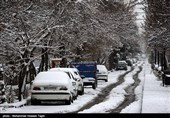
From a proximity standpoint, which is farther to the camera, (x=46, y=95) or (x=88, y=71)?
(x=88, y=71)

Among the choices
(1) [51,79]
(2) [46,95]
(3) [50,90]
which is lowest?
(2) [46,95]

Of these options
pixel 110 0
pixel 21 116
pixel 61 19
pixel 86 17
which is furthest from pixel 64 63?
pixel 21 116

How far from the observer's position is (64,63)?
38.2 m

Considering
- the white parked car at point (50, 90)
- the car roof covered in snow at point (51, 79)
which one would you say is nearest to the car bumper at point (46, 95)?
the white parked car at point (50, 90)

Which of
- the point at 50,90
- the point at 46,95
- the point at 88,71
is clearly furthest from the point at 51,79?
the point at 88,71

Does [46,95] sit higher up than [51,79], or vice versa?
[51,79]

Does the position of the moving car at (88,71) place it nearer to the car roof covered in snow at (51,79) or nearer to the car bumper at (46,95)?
the car roof covered in snow at (51,79)

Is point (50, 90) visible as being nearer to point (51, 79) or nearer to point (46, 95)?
point (46, 95)

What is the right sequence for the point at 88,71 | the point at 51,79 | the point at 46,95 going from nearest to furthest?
the point at 46,95
the point at 51,79
the point at 88,71

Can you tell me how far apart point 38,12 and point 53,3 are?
273 cm

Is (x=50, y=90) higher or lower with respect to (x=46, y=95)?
higher

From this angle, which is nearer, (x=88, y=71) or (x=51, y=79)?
(x=51, y=79)

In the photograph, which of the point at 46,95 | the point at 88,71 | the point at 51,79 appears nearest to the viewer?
the point at 46,95

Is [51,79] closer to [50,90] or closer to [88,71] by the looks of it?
[50,90]
